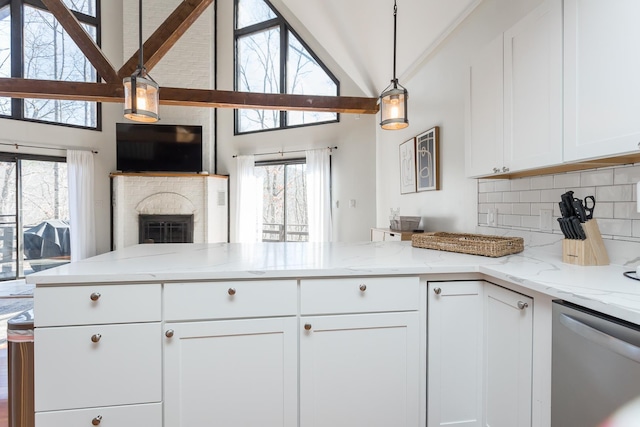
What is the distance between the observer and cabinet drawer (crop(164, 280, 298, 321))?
1.32m

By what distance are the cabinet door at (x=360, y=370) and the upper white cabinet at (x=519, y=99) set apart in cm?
93

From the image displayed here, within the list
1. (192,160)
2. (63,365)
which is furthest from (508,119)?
(192,160)

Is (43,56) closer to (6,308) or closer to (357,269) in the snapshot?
(6,308)

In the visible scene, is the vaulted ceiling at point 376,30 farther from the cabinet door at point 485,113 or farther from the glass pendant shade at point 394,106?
the glass pendant shade at point 394,106

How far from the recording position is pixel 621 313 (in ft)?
2.72

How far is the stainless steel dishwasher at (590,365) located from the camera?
2.66ft

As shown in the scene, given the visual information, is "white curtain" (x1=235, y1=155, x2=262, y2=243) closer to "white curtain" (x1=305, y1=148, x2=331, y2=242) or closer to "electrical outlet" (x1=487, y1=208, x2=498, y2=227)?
"white curtain" (x1=305, y1=148, x2=331, y2=242)

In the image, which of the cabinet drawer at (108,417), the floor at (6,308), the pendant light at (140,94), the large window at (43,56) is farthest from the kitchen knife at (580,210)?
the large window at (43,56)

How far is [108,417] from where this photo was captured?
1.30 meters

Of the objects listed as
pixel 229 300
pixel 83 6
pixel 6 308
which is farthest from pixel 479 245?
pixel 83 6

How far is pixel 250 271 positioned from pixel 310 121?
4.54m

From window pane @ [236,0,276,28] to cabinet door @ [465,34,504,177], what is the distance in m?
4.97

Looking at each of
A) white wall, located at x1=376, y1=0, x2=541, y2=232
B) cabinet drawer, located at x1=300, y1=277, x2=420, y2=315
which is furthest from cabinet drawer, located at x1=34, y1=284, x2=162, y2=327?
white wall, located at x1=376, y1=0, x2=541, y2=232

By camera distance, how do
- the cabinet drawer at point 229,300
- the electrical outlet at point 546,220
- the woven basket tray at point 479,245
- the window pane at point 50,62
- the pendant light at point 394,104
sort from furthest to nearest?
the window pane at point 50,62 → the pendant light at point 394,104 → the electrical outlet at point 546,220 → the woven basket tray at point 479,245 → the cabinet drawer at point 229,300
